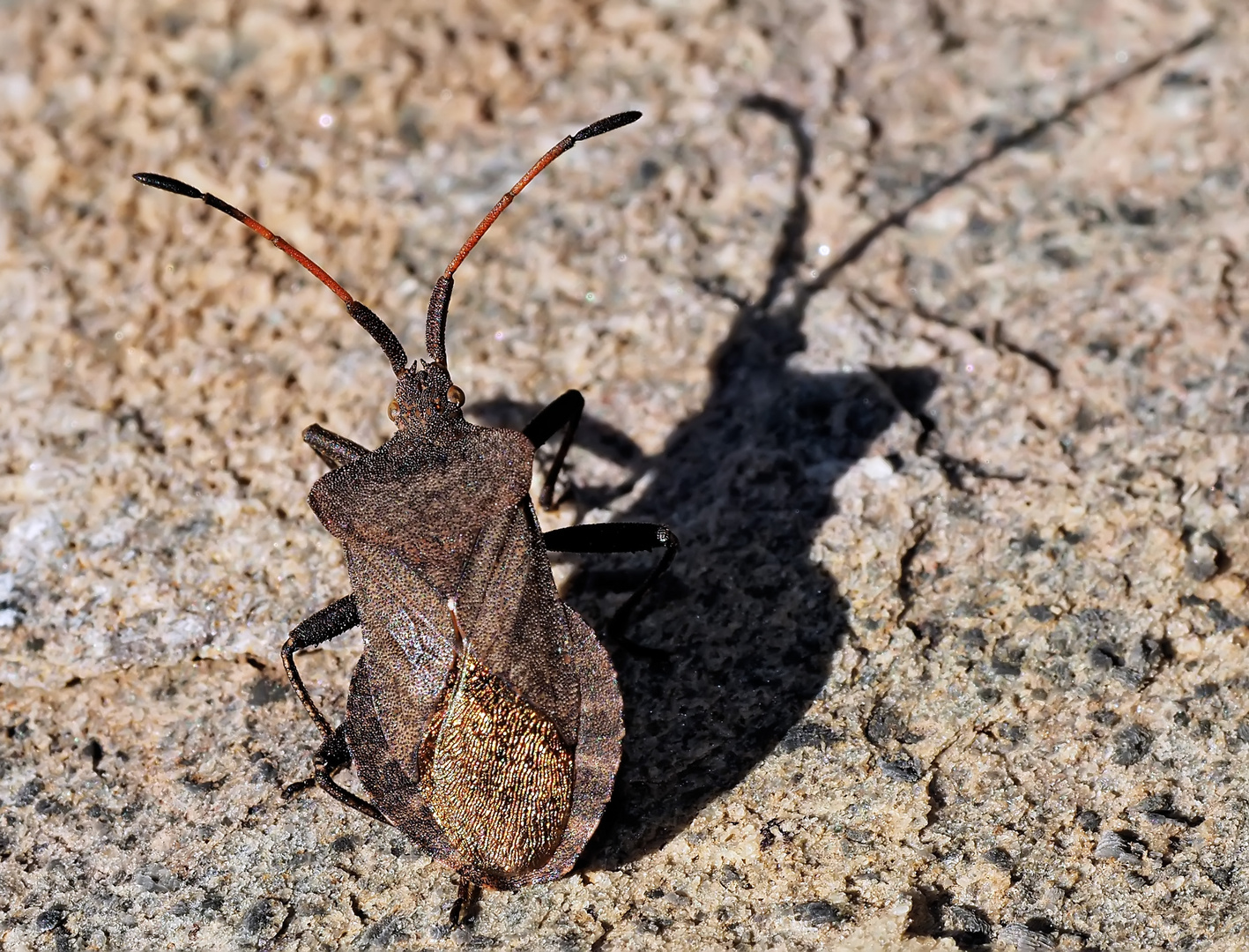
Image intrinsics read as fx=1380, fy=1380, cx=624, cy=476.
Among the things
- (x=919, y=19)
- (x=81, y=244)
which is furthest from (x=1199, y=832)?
(x=81, y=244)

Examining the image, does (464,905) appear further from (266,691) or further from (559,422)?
(559,422)

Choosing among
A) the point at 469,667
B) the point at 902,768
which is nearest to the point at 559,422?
the point at 469,667

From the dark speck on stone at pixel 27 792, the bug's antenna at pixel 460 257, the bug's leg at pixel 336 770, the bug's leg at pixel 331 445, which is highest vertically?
the bug's antenna at pixel 460 257

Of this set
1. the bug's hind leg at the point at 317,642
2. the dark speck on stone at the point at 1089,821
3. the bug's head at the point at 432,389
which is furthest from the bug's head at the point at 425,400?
the dark speck on stone at the point at 1089,821

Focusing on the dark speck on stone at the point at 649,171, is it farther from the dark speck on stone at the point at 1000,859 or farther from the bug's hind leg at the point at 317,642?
the dark speck on stone at the point at 1000,859

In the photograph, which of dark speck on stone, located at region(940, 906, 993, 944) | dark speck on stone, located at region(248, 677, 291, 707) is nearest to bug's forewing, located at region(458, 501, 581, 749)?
dark speck on stone, located at region(248, 677, 291, 707)

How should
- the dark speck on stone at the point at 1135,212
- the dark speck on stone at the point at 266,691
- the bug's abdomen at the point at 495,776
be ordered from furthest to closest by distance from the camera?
1. the dark speck on stone at the point at 1135,212
2. the dark speck on stone at the point at 266,691
3. the bug's abdomen at the point at 495,776

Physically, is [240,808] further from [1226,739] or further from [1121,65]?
[1121,65]
